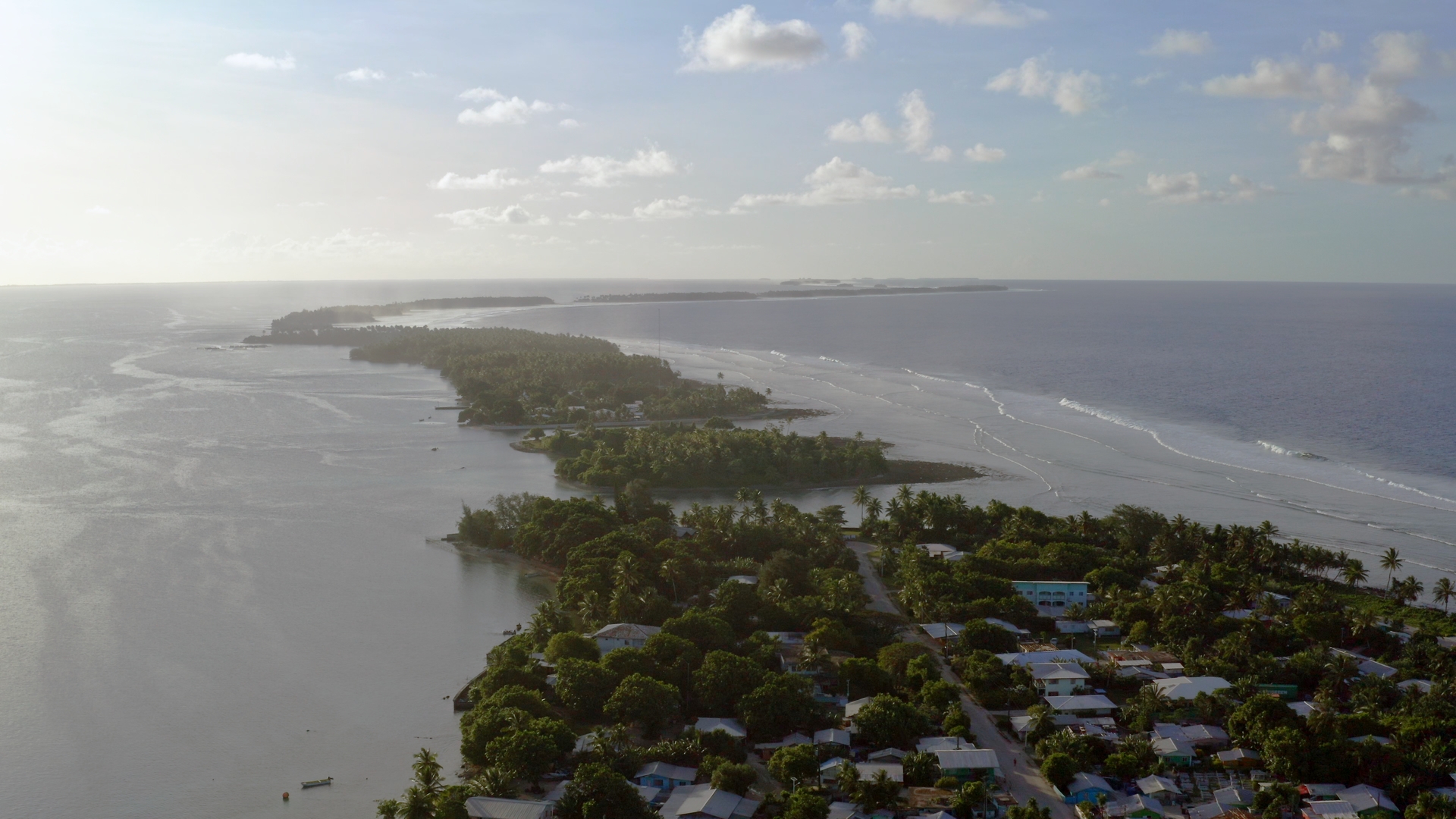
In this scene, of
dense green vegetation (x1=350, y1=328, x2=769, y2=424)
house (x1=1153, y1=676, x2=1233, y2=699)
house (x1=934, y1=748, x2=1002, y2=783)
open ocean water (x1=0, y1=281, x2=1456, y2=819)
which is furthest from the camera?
dense green vegetation (x1=350, y1=328, x2=769, y2=424)

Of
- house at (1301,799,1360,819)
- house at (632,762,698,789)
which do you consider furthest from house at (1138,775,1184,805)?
house at (632,762,698,789)

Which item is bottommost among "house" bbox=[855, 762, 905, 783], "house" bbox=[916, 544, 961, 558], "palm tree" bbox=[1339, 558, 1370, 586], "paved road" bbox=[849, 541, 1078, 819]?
"paved road" bbox=[849, 541, 1078, 819]

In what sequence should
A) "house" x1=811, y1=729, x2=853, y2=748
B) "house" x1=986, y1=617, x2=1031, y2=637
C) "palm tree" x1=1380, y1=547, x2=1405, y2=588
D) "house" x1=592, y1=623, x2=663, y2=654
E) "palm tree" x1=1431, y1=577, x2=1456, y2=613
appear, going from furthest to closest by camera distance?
1. "palm tree" x1=1380, y1=547, x2=1405, y2=588
2. "palm tree" x1=1431, y1=577, x2=1456, y2=613
3. "house" x1=986, y1=617, x2=1031, y2=637
4. "house" x1=592, y1=623, x2=663, y2=654
5. "house" x1=811, y1=729, x2=853, y2=748

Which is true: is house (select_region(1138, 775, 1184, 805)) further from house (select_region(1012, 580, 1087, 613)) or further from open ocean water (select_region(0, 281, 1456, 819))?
open ocean water (select_region(0, 281, 1456, 819))

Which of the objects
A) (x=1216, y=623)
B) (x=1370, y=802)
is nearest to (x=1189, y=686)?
(x=1216, y=623)

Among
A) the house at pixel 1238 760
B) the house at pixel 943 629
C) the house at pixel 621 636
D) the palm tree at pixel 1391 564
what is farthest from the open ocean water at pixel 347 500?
the house at pixel 1238 760
